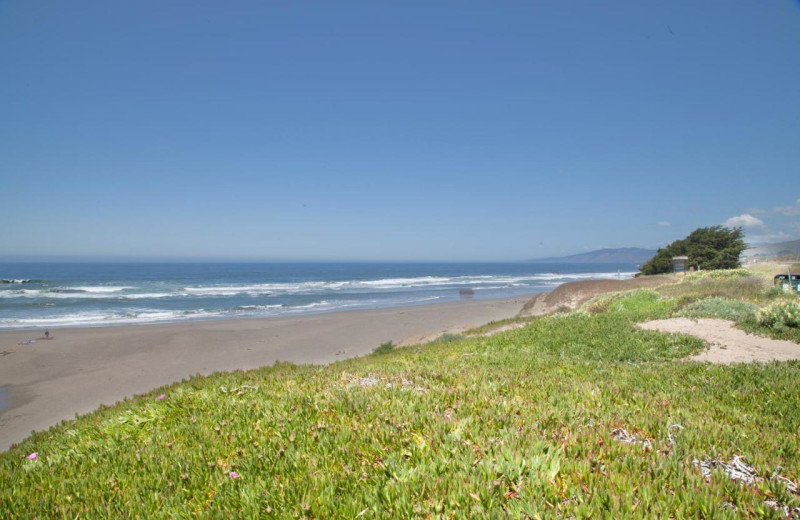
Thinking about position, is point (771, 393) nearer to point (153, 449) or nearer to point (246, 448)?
point (246, 448)

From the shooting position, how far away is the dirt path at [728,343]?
8.84m

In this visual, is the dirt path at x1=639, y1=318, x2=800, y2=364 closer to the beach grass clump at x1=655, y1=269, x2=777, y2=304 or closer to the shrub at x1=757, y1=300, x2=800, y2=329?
the shrub at x1=757, y1=300, x2=800, y2=329

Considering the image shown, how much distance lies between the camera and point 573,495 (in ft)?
8.41

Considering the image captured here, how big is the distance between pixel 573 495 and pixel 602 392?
267 cm

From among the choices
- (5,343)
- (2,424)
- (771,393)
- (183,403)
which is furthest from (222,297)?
(771,393)

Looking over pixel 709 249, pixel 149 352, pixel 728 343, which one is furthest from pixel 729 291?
pixel 709 249

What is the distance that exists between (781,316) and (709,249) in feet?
130

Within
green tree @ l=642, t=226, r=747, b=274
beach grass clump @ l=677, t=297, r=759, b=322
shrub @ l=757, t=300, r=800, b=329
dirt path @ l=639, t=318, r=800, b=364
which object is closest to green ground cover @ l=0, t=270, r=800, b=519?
dirt path @ l=639, t=318, r=800, b=364

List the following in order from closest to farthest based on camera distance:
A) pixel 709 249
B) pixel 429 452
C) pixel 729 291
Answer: pixel 429 452
pixel 729 291
pixel 709 249

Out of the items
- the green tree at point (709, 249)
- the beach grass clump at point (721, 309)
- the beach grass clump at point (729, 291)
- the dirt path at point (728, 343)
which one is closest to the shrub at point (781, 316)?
the dirt path at point (728, 343)

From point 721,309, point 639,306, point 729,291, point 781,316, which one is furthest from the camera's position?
point 729,291

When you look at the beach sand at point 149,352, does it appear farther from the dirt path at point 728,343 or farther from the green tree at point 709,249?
the green tree at point 709,249

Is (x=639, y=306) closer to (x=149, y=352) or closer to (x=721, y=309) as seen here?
(x=721, y=309)

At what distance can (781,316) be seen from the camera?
11078 mm
